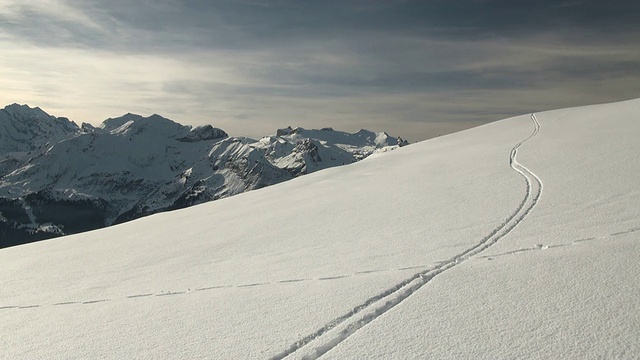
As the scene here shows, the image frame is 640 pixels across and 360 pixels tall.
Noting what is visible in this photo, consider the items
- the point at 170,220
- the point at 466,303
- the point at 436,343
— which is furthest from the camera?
the point at 170,220

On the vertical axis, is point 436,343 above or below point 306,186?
below

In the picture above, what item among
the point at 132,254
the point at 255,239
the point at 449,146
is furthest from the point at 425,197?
the point at 449,146

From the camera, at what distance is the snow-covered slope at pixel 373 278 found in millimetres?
4449

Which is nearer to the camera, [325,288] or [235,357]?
[235,357]

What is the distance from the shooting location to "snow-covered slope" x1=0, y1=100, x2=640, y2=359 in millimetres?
4449

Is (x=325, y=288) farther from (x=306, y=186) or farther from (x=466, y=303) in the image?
(x=306, y=186)

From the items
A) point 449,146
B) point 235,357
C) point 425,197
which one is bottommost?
point 235,357

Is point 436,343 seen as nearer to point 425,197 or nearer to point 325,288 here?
point 325,288

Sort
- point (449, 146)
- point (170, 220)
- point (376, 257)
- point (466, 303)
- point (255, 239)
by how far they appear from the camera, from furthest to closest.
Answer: point (449, 146) < point (170, 220) < point (255, 239) < point (376, 257) < point (466, 303)

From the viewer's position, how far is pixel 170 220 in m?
14.5

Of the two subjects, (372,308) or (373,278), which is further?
(373,278)

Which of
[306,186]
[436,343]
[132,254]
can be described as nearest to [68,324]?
[132,254]

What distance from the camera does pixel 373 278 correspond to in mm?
6211

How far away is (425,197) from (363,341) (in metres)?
7.19
